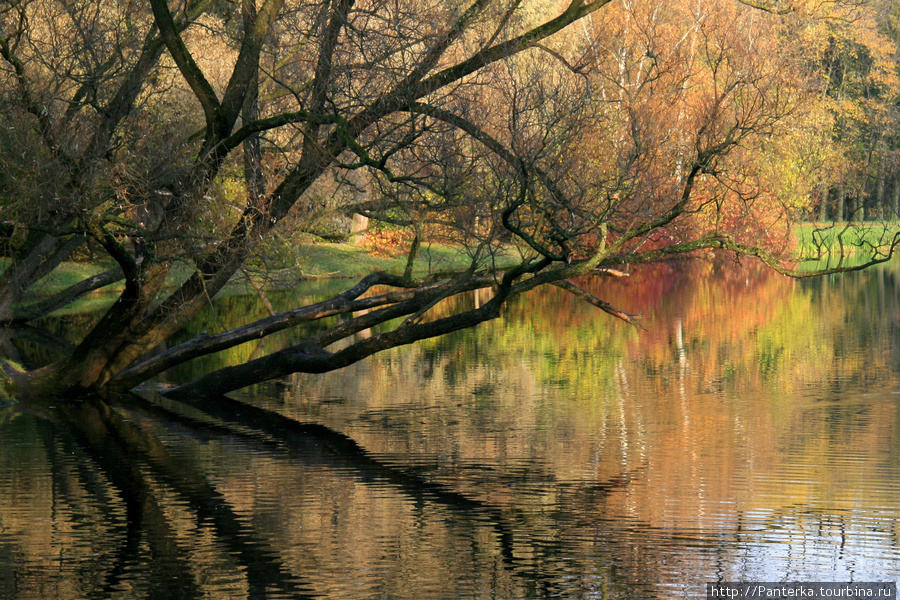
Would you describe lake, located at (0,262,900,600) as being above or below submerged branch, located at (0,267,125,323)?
below

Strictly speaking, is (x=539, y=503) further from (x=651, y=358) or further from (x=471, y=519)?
(x=651, y=358)

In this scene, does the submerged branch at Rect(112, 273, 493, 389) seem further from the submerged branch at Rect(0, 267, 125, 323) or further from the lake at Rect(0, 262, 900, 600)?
the submerged branch at Rect(0, 267, 125, 323)

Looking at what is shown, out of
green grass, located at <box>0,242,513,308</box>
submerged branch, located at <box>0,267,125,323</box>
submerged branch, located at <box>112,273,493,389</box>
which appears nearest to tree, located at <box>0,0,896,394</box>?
submerged branch, located at <box>112,273,493,389</box>

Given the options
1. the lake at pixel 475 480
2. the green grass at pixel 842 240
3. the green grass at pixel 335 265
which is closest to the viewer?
the lake at pixel 475 480

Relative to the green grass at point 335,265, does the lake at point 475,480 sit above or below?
below

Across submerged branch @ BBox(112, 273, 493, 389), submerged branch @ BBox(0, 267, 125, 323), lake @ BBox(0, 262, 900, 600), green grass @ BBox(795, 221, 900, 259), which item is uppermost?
green grass @ BBox(795, 221, 900, 259)

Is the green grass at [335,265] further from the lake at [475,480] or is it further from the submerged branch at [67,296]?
the lake at [475,480]

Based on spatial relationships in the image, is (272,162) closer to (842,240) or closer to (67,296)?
(67,296)

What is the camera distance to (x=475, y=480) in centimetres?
1064

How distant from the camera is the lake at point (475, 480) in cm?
790

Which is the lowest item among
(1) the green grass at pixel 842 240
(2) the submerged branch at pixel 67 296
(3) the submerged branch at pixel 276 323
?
(3) the submerged branch at pixel 276 323

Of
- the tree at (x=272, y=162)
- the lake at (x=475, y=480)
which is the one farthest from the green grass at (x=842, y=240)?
the lake at (x=475, y=480)

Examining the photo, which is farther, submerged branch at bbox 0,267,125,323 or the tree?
submerged branch at bbox 0,267,125,323

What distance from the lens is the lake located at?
790cm
